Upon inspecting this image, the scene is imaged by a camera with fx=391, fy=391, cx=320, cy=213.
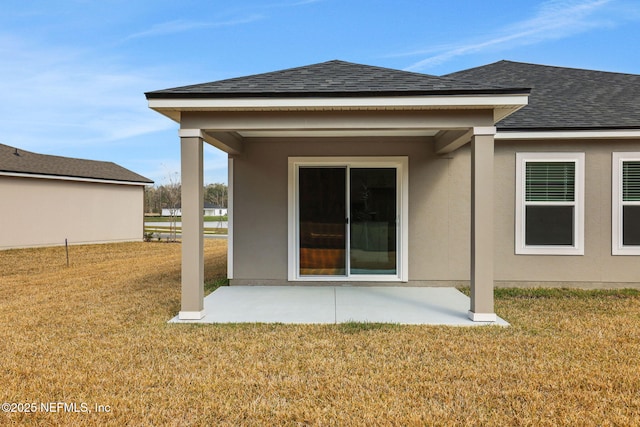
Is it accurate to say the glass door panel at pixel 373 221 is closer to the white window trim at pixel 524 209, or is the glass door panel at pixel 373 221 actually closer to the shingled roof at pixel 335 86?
the shingled roof at pixel 335 86

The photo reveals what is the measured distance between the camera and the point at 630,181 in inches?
294

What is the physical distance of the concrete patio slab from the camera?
5.43 meters

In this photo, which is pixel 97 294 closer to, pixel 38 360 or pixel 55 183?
pixel 38 360

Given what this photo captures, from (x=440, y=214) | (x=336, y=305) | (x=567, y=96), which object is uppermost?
(x=567, y=96)

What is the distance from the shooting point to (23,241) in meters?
15.7

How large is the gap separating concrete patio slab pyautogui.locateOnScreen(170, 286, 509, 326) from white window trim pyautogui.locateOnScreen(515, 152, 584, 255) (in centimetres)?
173

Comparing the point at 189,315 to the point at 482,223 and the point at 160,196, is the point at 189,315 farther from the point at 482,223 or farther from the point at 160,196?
the point at 160,196

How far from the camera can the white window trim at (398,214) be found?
762 cm

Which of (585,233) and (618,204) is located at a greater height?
(618,204)

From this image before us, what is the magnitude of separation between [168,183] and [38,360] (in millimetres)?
28516

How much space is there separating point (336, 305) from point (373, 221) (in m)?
2.17

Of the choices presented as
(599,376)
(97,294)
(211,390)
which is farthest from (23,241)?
(599,376)

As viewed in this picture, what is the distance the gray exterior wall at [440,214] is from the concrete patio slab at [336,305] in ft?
1.92

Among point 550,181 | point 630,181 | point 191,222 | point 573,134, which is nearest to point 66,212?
point 191,222
